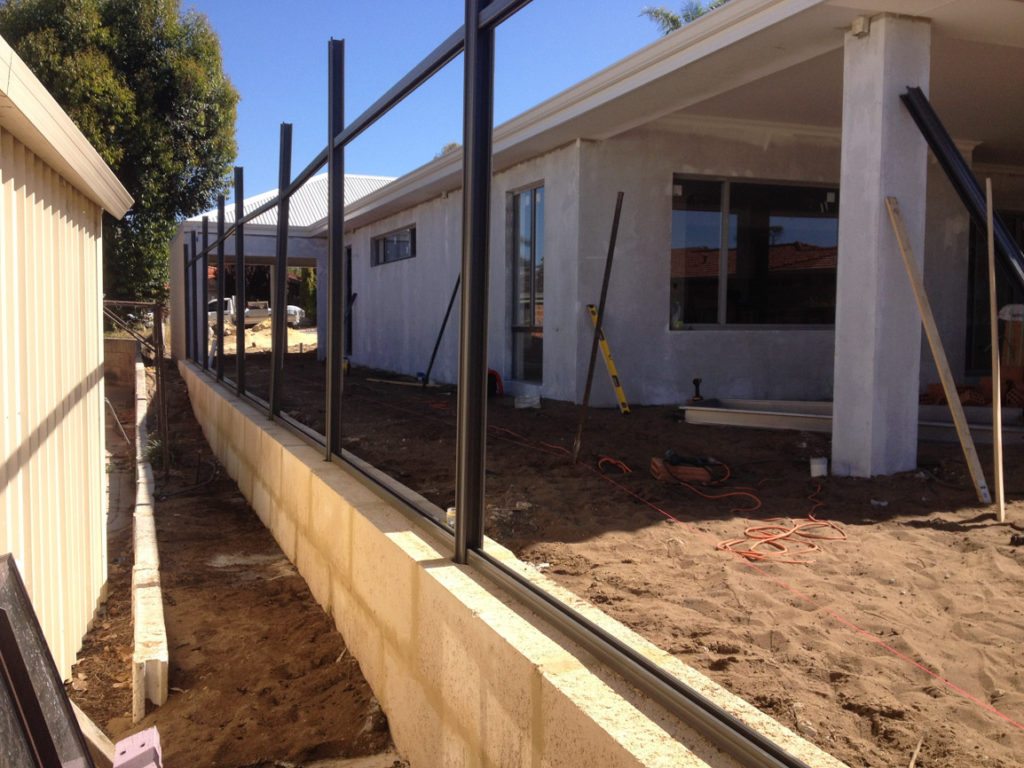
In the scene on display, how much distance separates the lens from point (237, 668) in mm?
4781

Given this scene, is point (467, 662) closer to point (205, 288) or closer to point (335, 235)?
point (335, 235)

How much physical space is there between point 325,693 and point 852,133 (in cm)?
498

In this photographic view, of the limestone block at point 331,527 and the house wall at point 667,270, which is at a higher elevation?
the house wall at point 667,270

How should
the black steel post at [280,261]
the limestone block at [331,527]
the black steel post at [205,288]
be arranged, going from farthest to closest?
1. the black steel post at [205,288]
2. the black steel post at [280,261]
3. the limestone block at [331,527]

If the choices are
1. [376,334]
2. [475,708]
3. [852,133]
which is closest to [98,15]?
[376,334]

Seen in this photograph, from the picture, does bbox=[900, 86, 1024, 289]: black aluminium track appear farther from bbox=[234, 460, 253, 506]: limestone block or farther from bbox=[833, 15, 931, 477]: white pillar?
bbox=[234, 460, 253, 506]: limestone block

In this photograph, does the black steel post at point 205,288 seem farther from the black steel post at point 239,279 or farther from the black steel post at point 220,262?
the black steel post at point 239,279

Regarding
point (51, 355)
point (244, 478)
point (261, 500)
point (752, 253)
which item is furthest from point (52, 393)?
point (752, 253)

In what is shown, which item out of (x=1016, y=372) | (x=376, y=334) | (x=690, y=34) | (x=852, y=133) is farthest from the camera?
(x=376, y=334)

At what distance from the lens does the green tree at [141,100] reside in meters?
21.3

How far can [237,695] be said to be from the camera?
14.7 feet

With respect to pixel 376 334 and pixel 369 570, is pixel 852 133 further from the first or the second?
pixel 376 334

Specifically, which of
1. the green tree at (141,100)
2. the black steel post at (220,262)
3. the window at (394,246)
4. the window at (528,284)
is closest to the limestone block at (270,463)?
the black steel post at (220,262)

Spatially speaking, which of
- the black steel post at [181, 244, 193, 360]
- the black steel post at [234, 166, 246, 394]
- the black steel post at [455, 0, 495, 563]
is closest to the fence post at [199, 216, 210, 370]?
the black steel post at [181, 244, 193, 360]
